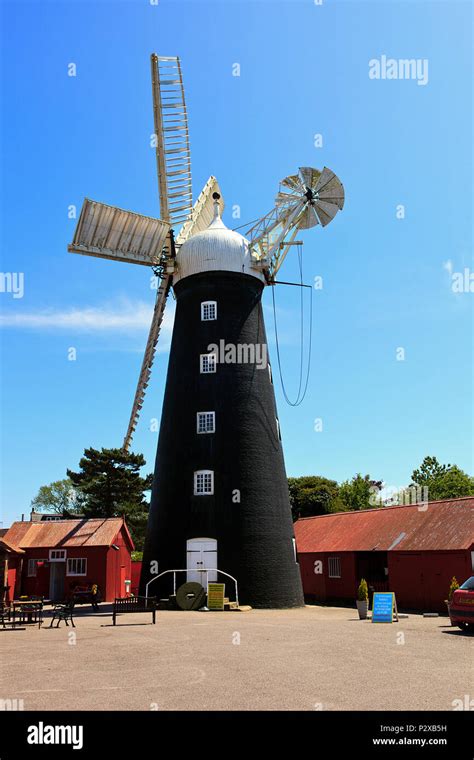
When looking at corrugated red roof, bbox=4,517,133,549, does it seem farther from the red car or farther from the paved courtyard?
the red car

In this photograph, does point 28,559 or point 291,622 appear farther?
point 28,559

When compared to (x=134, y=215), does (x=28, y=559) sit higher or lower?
lower

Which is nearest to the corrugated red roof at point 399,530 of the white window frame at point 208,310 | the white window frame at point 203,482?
the white window frame at point 203,482

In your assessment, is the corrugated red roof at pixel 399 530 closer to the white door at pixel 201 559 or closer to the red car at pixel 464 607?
the red car at pixel 464 607

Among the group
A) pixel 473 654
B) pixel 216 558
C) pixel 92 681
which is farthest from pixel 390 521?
pixel 92 681

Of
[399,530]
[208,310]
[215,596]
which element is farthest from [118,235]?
[399,530]

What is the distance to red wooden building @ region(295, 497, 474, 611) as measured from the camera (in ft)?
88.8

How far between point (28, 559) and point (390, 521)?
20.4 m

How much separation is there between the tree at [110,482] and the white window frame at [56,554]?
2914cm

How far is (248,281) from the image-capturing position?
102 ft

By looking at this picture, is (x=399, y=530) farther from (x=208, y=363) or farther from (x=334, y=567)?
(x=208, y=363)

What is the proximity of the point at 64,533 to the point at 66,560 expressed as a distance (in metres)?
1.80

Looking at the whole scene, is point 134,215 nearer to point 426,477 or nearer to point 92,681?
point 92,681

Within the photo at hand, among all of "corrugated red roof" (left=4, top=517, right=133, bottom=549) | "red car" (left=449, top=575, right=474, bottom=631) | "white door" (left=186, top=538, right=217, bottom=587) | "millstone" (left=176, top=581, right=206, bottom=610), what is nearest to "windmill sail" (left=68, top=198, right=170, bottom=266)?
"white door" (left=186, top=538, right=217, bottom=587)
